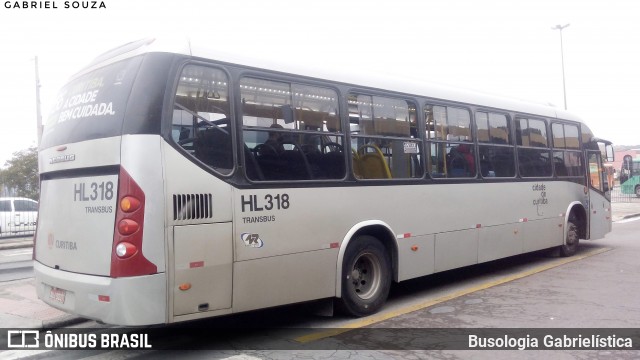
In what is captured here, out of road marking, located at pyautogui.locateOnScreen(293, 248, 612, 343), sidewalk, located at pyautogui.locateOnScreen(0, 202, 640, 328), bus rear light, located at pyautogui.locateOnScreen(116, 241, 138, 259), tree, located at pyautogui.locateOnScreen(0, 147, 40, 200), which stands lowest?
road marking, located at pyautogui.locateOnScreen(293, 248, 612, 343)

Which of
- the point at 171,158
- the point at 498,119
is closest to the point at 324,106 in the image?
the point at 171,158

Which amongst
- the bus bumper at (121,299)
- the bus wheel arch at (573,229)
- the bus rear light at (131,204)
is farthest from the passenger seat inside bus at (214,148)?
the bus wheel arch at (573,229)

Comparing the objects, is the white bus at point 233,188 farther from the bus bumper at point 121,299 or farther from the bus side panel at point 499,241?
the bus side panel at point 499,241

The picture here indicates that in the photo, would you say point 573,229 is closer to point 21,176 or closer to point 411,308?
point 411,308

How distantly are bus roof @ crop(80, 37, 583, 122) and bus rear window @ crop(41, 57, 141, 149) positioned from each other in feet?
0.50

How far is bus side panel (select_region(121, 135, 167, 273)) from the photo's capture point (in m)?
4.73

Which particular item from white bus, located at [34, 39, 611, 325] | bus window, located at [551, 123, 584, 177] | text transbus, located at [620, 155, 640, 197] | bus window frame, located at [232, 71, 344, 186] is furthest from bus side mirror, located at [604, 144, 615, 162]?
text transbus, located at [620, 155, 640, 197]

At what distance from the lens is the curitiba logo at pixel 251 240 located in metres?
5.39

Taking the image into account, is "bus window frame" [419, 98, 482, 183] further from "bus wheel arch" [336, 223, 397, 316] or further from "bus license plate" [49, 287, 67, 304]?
"bus license plate" [49, 287, 67, 304]

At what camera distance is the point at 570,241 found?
11.4 meters

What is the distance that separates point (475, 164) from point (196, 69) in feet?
16.8

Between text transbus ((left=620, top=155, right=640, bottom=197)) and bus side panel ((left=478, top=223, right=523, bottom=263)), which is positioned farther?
text transbus ((left=620, top=155, right=640, bottom=197))

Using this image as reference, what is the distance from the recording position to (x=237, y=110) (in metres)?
5.52

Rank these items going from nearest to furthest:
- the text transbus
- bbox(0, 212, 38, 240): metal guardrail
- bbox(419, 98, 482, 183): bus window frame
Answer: bbox(419, 98, 482, 183): bus window frame, bbox(0, 212, 38, 240): metal guardrail, the text transbus
